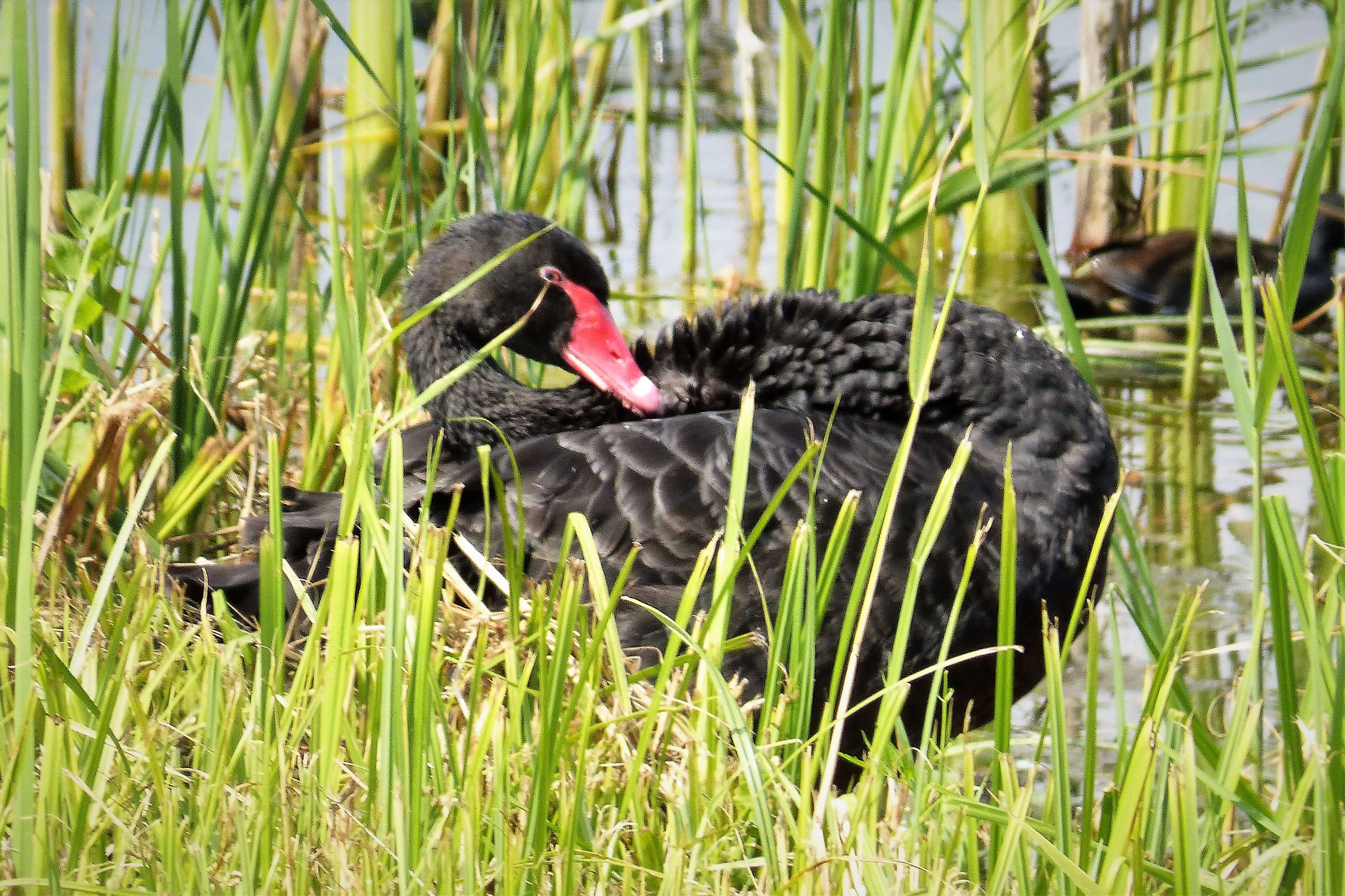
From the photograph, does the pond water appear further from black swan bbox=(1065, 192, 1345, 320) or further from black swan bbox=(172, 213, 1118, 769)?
black swan bbox=(172, 213, 1118, 769)

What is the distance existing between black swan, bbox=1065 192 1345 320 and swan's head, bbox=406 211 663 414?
263 cm

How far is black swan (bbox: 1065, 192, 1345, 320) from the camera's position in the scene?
5.08m

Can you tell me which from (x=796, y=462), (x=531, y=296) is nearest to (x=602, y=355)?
(x=531, y=296)

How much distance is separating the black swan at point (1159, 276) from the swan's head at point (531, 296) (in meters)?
2.63

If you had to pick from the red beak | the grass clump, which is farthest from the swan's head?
the grass clump

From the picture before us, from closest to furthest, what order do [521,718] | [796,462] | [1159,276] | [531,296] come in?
[521,718], [796,462], [531,296], [1159,276]

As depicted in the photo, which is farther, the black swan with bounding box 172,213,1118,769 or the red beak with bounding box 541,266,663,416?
the red beak with bounding box 541,266,663,416

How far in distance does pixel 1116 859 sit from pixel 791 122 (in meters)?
2.81

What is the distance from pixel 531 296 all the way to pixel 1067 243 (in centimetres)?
358

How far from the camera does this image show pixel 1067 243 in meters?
5.97

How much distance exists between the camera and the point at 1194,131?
5000 mm

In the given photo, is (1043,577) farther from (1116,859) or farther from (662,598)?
(1116,859)

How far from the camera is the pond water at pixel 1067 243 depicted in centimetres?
309

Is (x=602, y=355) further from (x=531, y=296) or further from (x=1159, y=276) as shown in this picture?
(x=1159, y=276)
